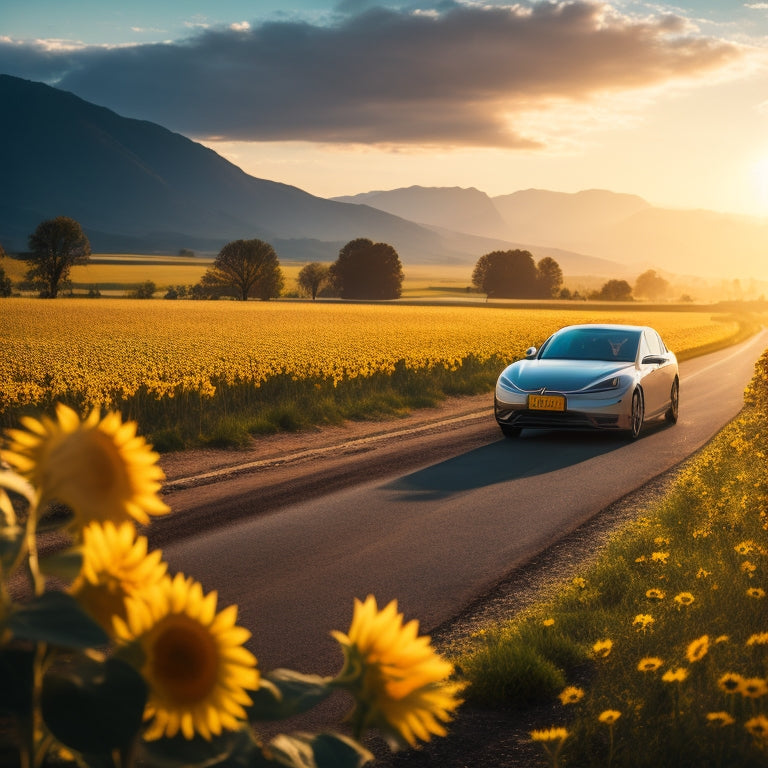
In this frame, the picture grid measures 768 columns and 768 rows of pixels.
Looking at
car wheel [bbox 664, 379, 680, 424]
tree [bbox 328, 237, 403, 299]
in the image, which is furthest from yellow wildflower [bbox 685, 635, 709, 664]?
tree [bbox 328, 237, 403, 299]

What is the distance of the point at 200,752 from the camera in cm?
96

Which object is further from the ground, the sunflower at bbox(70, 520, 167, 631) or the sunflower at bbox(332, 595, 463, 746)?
the sunflower at bbox(70, 520, 167, 631)

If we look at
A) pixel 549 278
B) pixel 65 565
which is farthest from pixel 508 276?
pixel 65 565

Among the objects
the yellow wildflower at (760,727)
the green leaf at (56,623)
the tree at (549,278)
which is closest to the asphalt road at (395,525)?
the yellow wildflower at (760,727)

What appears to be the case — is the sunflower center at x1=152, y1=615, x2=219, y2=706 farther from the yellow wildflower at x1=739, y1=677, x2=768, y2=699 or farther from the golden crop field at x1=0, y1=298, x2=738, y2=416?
the golden crop field at x1=0, y1=298, x2=738, y2=416

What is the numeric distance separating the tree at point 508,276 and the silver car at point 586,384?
12311 cm

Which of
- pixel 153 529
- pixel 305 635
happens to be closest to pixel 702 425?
pixel 153 529

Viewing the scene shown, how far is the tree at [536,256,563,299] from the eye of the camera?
140000 mm

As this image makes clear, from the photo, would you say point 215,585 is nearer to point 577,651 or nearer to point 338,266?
point 577,651

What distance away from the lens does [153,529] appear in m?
8.43

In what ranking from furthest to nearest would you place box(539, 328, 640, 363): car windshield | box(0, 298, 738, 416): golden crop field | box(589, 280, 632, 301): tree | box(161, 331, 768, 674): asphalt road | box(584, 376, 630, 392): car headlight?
1. box(589, 280, 632, 301): tree
2. box(0, 298, 738, 416): golden crop field
3. box(539, 328, 640, 363): car windshield
4. box(584, 376, 630, 392): car headlight
5. box(161, 331, 768, 674): asphalt road

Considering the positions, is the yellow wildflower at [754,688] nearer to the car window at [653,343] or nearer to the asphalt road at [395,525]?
the asphalt road at [395,525]

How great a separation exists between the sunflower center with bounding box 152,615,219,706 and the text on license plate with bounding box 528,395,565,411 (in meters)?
12.8

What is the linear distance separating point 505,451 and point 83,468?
1222 cm
